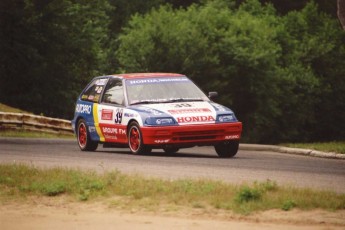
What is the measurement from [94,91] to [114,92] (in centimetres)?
100

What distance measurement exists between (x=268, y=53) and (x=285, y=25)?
875 centimetres

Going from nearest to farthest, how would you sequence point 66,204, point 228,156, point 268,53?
point 66,204 → point 228,156 → point 268,53

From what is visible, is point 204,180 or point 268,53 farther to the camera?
point 268,53

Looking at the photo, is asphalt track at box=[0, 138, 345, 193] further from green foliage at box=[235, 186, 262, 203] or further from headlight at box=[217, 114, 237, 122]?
green foliage at box=[235, 186, 262, 203]

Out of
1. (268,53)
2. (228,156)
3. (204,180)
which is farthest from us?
(268,53)

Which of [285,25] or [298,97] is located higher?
[285,25]

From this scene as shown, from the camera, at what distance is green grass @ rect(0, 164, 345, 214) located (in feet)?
41.7

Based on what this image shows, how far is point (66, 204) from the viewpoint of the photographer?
1370 centimetres

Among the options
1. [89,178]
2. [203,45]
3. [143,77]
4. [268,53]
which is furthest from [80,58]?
[89,178]

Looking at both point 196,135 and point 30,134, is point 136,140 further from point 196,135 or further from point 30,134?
point 30,134

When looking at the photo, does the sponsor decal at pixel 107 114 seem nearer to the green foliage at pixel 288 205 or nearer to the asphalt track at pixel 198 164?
the asphalt track at pixel 198 164

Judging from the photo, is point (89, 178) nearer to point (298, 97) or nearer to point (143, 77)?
point (143, 77)

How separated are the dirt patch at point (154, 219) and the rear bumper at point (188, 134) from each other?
23.9ft

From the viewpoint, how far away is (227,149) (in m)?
21.7
